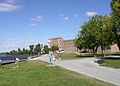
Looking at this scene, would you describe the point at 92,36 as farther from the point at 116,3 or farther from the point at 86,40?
the point at 116,3

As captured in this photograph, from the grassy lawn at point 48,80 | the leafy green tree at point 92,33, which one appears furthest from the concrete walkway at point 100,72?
the leafy green tree at point 92,33

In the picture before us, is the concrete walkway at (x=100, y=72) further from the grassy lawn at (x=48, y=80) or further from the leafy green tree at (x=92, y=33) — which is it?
the leafy green tree at (x=92, y=33)

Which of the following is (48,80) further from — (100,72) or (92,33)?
(92,33)

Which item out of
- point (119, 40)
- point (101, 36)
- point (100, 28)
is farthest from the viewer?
point (100, 28)

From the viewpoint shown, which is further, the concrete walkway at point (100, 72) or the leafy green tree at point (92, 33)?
the leafy green tree at point (92, 33)

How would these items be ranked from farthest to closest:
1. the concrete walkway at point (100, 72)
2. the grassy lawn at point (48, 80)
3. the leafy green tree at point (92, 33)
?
the leafy green tree at point (92, 33) < the concrete walkway at point (100, 72) < the grassy lawn at point (48, 80)

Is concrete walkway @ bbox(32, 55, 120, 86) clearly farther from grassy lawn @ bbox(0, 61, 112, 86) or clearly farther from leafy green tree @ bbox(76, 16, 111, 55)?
leafy green tree @ bbox(76, 16, 111, 55)

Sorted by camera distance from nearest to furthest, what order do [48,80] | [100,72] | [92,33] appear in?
[48,80]
[100,72]
[92,33]

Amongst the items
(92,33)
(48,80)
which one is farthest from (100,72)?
(92,33)

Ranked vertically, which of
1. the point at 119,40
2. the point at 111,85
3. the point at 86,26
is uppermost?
the point at 86,26

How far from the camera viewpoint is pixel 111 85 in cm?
1781

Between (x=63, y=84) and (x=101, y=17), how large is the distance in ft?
190

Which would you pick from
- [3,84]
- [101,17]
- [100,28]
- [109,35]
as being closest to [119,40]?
Answer: [109,35]

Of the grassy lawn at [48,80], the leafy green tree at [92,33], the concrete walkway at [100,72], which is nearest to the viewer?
the grassy lawn at [48,80]
